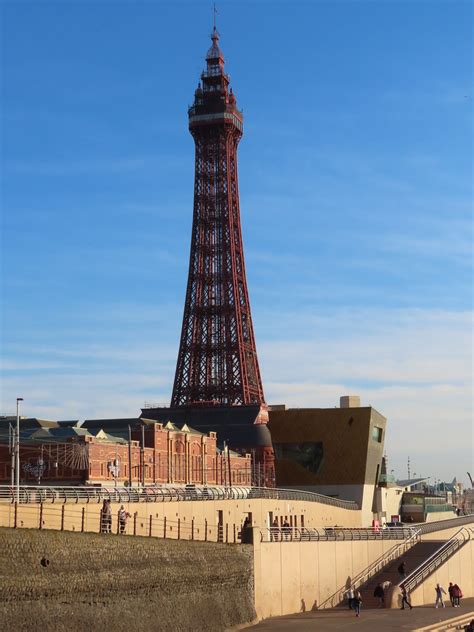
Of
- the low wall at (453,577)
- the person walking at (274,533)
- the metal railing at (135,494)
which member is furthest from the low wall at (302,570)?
the metal railing at (135,494)

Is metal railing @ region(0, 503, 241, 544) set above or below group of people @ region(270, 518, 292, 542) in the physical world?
above

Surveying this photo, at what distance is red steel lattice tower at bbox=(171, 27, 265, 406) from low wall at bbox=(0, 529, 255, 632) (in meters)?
73.1

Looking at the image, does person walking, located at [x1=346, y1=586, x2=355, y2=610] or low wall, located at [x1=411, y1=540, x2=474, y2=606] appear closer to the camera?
person walking, located at [x1=346, y1=586, x2=355, y2=610]

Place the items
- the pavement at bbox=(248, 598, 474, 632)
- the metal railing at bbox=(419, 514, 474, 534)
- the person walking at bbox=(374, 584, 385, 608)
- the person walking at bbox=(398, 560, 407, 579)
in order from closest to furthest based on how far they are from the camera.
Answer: the pavement at bbox=(248, 598, 474, 632) → the person walking at bbox=(374, 584, 385, 608) → the person walking at bbox=(398, 560, 407, 579) → the metal railing at bbox=(419, 514, 474, 534)

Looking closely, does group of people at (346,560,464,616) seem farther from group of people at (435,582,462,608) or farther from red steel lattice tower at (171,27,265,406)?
red steel lattice tower at (171,27,265,406)

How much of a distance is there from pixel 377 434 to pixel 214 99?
1932 inches

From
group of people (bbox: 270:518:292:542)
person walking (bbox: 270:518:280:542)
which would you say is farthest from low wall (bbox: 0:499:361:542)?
group of people (bbox: 270:518:292:542)

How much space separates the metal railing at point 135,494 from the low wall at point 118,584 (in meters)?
3.93

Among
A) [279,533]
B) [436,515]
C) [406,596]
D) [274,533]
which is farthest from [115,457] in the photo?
[436,515]

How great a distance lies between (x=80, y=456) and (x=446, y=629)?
135ft

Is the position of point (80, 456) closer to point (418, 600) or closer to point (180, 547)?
point (418, 600)

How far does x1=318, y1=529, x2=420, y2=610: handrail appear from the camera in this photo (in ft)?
166

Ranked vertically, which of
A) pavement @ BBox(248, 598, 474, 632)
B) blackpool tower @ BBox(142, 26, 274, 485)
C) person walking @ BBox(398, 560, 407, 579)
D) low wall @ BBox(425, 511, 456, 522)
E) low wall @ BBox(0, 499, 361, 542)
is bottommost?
low wall @ BBox(425, 511, 456, 522)

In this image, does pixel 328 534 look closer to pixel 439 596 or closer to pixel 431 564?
pixel 431 564
